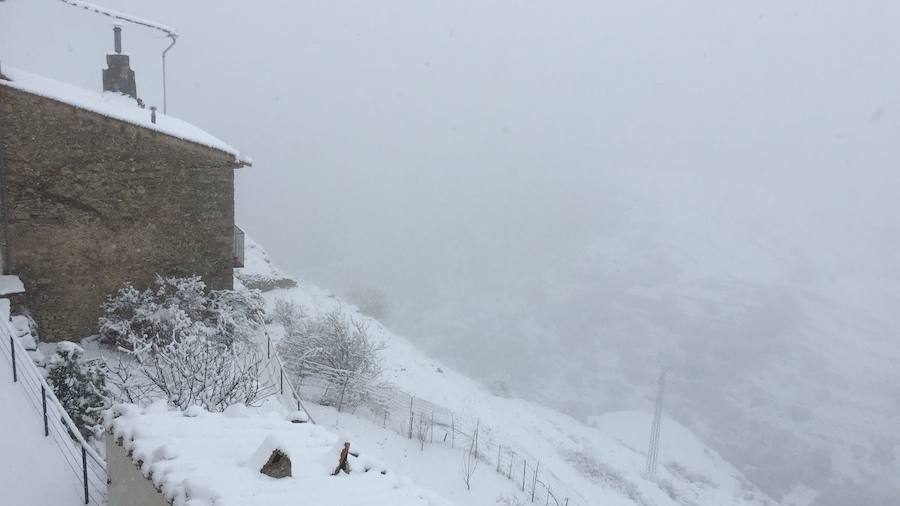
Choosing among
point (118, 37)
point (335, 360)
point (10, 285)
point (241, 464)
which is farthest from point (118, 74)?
point (241, 464)

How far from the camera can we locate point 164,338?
14.0 meters

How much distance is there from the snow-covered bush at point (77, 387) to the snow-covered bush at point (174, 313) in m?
1.83

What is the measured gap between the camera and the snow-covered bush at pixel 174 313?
45.2 feet

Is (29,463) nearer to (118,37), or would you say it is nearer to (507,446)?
(118,37)

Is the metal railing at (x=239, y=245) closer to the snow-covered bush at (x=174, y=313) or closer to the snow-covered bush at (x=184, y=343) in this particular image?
the snow-covered bush at (x=184, y=343)

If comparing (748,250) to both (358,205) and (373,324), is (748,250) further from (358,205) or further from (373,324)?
(373,324)

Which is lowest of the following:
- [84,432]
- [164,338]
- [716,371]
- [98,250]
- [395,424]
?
[716,371]

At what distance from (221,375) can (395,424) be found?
869cm

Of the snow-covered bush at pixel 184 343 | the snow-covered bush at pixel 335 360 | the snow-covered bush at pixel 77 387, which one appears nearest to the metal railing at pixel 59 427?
the snow-covered bush at pixel 77 387

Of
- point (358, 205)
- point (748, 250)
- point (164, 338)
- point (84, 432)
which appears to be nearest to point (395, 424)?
point (164, 338)

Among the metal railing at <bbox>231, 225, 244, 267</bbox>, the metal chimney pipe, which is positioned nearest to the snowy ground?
the metal railing at <bbox>231, 225, 244, 267</bbox>

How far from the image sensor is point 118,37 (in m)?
19.7

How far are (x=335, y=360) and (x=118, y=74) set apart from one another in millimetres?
12244

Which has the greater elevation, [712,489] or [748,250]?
[748,250]
